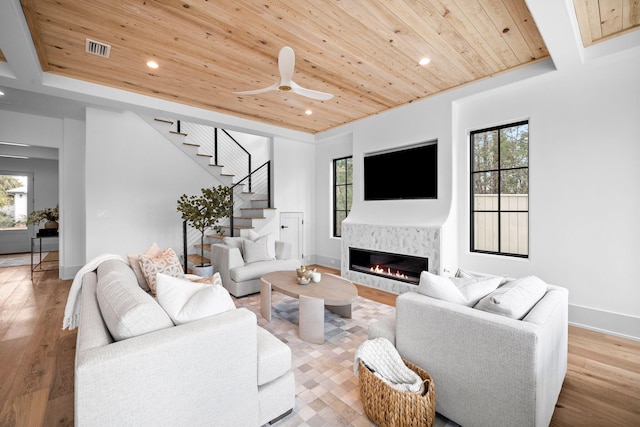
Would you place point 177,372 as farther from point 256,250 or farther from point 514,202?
point 514,202

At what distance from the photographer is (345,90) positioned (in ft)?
13.1

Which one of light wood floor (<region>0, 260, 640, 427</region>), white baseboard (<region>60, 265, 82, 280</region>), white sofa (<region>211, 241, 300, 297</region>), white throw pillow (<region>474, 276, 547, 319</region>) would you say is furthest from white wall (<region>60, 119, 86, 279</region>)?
white throw pillow (<region>474, 276, 547, 319</region>)

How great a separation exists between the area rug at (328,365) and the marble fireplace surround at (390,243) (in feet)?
2.30

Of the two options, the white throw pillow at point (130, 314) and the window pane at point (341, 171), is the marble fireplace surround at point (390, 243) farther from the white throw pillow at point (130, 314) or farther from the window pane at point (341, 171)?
the white throw pillow at point (130, 314)

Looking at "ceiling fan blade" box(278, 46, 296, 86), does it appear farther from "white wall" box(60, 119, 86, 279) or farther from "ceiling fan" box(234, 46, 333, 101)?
"white wall" box(60, 119, 86, 279)

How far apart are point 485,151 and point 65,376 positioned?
5119 mm

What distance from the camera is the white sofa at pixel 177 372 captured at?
3.78ft

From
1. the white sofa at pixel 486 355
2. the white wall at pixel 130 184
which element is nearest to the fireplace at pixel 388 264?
the white sofa at pixel 486 355

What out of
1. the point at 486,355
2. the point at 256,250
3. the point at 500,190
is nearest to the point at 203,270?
the point at 256,250

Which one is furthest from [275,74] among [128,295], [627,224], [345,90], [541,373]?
[627,224]

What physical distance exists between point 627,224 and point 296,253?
516cm

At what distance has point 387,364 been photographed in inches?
72.5

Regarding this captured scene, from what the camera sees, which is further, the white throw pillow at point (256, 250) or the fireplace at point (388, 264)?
the white throw pillow at point (256, 250)

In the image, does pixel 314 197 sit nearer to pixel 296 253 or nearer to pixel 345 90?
pixel 296 253
